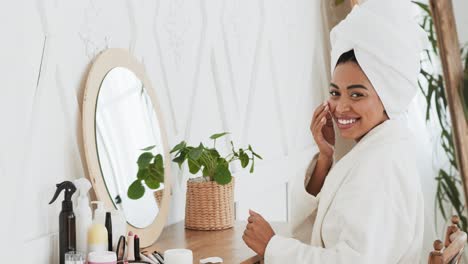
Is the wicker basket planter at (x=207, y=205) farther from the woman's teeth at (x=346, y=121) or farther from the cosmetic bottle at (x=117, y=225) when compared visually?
the woman's teeth at (x=346, y=121)

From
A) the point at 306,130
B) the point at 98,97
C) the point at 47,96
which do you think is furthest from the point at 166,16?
the point at 306,130

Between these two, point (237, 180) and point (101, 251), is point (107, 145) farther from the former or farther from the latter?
point (237, 180)

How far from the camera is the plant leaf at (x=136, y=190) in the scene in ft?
6.89

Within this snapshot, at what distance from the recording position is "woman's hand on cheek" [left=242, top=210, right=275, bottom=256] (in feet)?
6.28

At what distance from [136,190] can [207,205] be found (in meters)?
0.28

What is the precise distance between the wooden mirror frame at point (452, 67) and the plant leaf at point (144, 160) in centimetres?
120

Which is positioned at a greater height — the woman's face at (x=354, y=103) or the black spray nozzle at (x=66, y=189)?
the woman's face at (x=354, y=103)

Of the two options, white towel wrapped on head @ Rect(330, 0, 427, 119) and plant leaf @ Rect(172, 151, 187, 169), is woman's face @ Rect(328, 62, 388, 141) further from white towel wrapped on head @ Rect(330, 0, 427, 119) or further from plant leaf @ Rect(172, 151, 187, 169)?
plant leaf @ Rect(172, 151, 187, 169)

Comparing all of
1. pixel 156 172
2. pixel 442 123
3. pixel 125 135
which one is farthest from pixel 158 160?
pixel 442 123

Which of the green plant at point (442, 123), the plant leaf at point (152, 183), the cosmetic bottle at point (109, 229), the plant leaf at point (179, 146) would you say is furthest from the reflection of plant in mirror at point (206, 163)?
the green plant at point (442, 123)

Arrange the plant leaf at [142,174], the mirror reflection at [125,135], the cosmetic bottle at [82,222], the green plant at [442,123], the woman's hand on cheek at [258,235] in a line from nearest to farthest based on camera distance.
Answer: the cosmetic bottle at [82,222] < the woman's hand on cheek at [258,235] < the mirror reflection at [125,135] < the plant leaf at [142,174] < the green plant at [442,123]

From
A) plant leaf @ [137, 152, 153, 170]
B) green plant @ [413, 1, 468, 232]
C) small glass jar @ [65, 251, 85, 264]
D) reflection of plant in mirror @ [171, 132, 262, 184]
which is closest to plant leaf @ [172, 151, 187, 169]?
reflection of plant in mirror @ [171, 132, 262, 184]

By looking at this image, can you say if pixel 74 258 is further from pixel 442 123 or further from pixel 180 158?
pixel 442 123

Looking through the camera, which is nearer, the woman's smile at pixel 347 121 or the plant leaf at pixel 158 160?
the woman's smile at pixel 347 121
